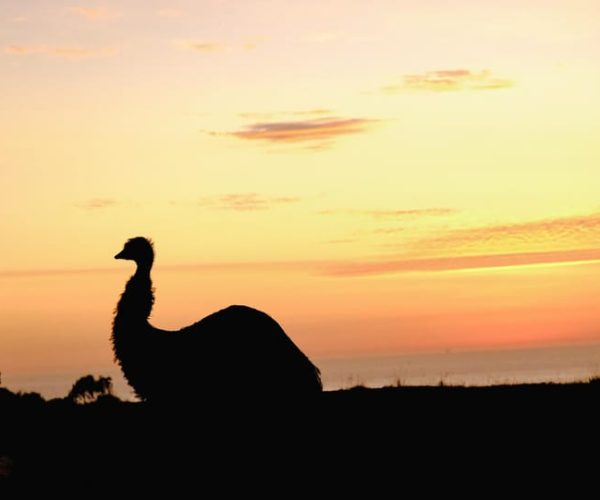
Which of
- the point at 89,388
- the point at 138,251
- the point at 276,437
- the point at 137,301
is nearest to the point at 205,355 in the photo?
the point at 276,437

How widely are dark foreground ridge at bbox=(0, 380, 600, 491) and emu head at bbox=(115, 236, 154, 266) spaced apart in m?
2.33

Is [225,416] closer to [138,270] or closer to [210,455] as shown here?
[210,455]

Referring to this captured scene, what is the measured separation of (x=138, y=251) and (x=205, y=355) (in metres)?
2.81

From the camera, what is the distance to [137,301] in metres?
22.2

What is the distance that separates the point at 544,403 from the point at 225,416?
653 centimetres

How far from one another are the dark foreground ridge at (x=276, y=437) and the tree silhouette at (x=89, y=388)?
13.8ft

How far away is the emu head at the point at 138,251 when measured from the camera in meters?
23.0

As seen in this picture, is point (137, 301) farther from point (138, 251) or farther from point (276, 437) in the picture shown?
point (276, 437)

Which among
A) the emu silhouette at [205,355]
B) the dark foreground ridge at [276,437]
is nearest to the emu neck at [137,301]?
the emu silhouette at [205,355]

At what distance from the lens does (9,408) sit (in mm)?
26453

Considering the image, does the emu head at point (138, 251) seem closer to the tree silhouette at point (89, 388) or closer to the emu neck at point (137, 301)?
the emu neck at point (137, 301)

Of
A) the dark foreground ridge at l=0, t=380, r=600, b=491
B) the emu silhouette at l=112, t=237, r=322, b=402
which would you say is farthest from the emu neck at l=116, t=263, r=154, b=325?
the dark foreground ridge at l=0, t=380, r=600, b=491

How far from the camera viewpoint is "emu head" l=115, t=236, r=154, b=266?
2295 centimetres

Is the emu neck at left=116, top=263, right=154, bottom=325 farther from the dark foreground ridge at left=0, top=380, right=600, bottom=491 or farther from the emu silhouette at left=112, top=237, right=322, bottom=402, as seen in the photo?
the dark foreground ridge at left=0, top=380, right=600, bottom=491
